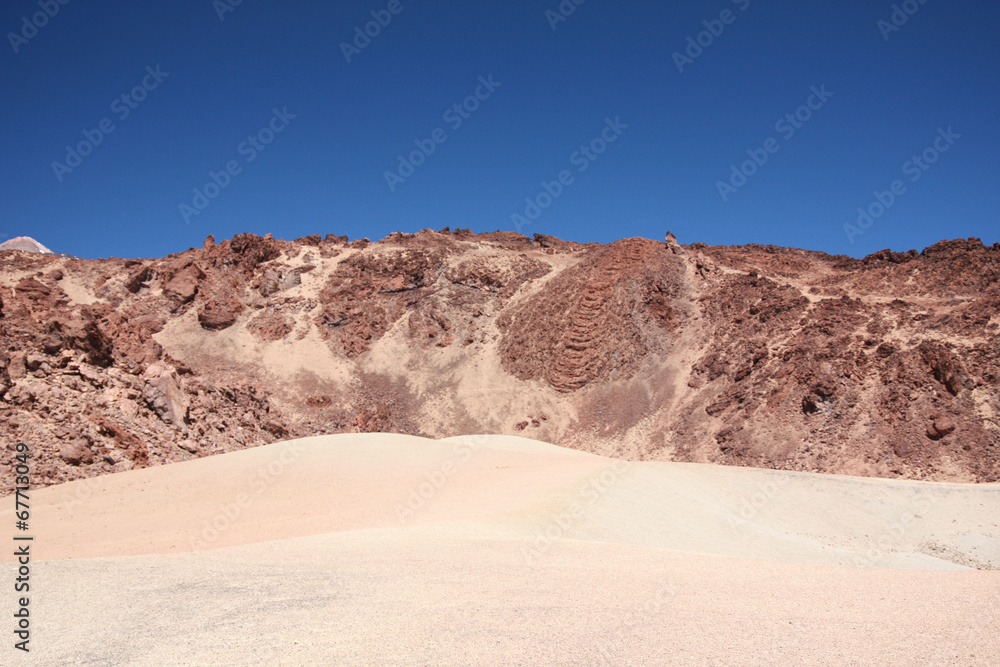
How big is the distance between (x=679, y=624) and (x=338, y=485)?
845cm

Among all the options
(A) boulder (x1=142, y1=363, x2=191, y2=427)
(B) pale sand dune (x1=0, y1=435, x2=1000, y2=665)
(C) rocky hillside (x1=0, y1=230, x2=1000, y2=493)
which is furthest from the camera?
(A) boulder (x1=142, y1=363, x2=191, y2=427)

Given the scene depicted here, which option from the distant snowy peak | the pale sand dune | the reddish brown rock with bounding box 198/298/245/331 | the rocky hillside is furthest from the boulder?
the distant snowy peak

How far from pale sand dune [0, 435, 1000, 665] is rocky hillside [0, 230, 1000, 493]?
412 centimetres

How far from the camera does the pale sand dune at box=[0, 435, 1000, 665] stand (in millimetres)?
3908

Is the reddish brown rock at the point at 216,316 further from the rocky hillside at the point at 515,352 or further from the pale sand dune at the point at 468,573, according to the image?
the pale sand dune at the point at 468,573

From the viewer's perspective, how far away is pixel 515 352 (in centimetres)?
3356

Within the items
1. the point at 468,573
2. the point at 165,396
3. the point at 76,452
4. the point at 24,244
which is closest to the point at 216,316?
the point at 165,396

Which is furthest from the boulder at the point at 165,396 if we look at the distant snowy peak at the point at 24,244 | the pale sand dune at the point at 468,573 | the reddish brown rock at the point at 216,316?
the distant snowy peak at the point at 24,244

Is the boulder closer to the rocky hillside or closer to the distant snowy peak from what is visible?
the rocky hillside

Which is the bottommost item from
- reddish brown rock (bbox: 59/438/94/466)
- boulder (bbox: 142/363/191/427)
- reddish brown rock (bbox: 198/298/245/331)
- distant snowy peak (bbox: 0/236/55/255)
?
reddish brown rock (bbox: 59/438/94/466)

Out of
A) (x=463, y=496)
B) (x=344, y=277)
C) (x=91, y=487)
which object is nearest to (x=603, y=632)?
(x=463, y=496)

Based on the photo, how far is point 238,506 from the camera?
10641 mm

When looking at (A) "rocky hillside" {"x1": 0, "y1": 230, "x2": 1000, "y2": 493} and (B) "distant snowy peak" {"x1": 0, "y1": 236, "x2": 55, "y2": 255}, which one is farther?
(B) "distant snowy peak" {"x1": 0, "y1": 236, "x2": 55, "y2": 255}

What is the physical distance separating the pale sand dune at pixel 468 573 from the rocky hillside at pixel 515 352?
4121 mm
